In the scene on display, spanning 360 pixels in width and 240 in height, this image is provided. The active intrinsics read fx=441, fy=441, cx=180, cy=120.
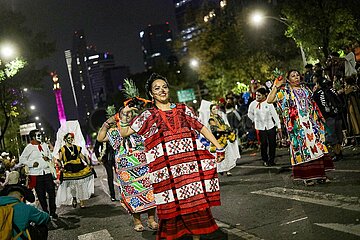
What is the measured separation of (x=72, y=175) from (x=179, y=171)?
6.41 m

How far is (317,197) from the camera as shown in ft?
22.8

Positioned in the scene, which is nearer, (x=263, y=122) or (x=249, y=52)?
(x=263, y=122)

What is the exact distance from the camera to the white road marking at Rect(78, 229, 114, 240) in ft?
24.0

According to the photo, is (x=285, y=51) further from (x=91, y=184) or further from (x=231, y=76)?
(x=91, y=184)

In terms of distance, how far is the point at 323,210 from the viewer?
20.1ft

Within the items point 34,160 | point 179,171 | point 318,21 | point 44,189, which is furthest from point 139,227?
point 318,21

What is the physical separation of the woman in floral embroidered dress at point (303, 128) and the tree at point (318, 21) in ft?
46.2

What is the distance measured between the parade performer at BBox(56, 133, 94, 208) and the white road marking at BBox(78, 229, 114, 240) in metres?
3.14

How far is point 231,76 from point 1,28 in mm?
19223

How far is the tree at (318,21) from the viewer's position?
21250 mm

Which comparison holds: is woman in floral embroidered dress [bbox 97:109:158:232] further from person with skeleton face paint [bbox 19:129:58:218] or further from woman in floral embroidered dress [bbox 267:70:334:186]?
person with skeleton face paint [bbox 19:129:58:218]

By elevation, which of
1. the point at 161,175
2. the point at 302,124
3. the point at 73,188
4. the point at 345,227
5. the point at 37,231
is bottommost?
the point at 345,227

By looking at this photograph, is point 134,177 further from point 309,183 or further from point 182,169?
point 309,183

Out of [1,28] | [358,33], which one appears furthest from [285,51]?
[1,28]
